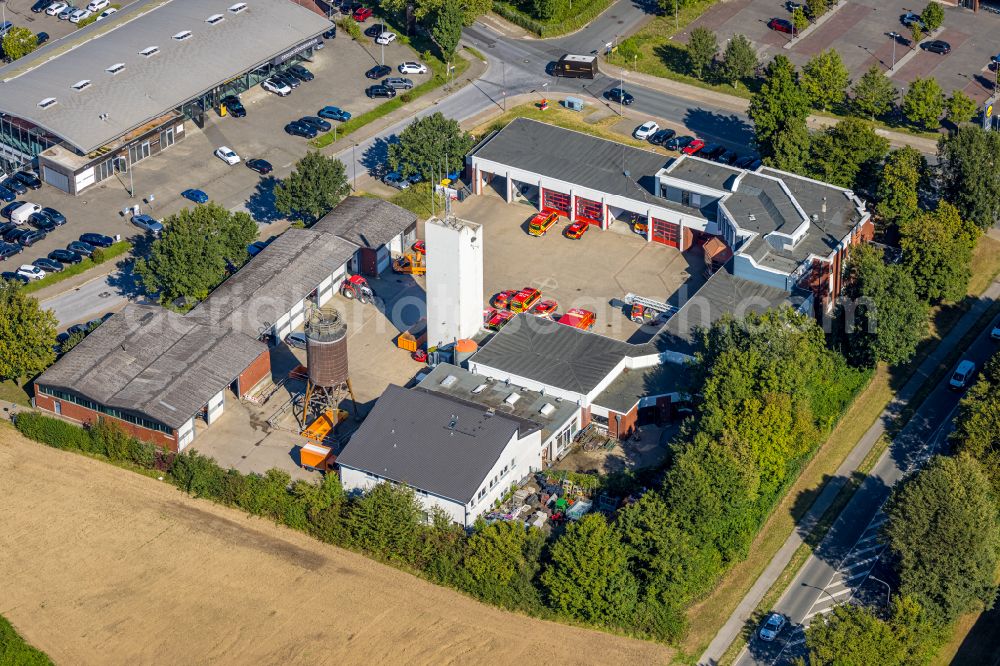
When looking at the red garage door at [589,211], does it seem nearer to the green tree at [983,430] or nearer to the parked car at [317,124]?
the parked car at [317,124]

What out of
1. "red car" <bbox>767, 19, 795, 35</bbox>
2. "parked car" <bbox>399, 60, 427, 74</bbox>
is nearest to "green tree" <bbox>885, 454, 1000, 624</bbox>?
"red car" <bbox>767, 19, 795, 35</bbox>

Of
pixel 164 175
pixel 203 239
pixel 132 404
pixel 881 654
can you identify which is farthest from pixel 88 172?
pixel 881 654

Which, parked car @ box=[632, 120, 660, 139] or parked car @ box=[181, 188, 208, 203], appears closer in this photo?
parked car @ box=[181, 188, 208, 203]

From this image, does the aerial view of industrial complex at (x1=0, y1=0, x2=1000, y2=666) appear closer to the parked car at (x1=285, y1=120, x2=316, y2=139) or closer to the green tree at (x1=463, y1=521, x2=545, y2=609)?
the green tree at (x1=463, y1=521, x2=545, y2=609)

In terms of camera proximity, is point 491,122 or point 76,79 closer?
point 76,79

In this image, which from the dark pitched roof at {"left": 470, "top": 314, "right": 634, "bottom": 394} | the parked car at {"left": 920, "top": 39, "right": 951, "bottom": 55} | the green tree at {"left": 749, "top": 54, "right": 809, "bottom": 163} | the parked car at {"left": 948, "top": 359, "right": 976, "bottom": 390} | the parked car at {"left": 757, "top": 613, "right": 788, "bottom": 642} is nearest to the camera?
the parked car at {"left": 757, "top": 613, "right": 788, "bottom": 642}

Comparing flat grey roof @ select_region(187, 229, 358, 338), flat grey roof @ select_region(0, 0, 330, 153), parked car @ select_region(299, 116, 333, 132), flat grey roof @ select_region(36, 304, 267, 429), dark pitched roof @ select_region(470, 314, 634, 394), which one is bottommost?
parked car @ select_region(299, 116, 333, 132)

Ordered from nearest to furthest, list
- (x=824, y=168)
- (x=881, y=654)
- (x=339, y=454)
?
(x=881, y=654), (x=339, y=454), (x=824, y=168)

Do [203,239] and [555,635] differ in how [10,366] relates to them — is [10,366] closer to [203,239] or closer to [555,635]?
[203,239]
